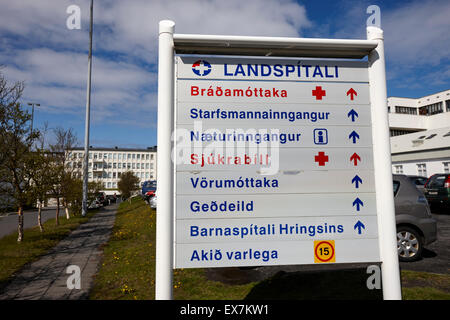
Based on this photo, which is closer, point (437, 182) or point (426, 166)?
point (437, 182)

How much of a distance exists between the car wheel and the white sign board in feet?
14.0

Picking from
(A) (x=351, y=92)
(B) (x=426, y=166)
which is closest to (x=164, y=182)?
(A) (x=351, y=92)

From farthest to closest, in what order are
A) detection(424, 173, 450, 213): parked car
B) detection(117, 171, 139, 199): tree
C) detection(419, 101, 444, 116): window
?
detection(419, 101, 444, 116): window → detection(117, 171, 139, 199): tree → detection(424, 173, 450, 213): parked car

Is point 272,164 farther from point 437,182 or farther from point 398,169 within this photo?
point 398,169

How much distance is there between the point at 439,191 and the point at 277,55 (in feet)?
49.7

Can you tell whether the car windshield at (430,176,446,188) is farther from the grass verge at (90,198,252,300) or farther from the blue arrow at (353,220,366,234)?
the blue arrow at (353,220,366,234)

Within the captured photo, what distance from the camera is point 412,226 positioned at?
5895 mm

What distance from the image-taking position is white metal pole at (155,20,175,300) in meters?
2.20

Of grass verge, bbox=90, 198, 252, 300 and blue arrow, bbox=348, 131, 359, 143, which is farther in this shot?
grass verge, bbox=90, 198, 252, 300

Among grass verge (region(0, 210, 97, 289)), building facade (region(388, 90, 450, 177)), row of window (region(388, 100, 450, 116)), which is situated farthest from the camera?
row of window (region(388, 100, 450, 116))

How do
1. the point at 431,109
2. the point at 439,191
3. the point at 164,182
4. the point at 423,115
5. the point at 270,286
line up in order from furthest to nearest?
the point at 431,109 → the point at 423,115 → the point at 439,191 → the point at 270,286 → the point at 164,182

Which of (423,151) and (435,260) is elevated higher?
(423,151)

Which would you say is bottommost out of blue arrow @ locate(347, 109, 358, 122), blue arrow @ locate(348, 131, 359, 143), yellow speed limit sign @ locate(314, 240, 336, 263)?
yellow speed limit sign @ locate(314, 240, 336, 263)

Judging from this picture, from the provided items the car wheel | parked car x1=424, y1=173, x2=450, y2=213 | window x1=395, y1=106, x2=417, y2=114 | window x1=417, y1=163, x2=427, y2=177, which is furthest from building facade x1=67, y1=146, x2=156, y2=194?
the car wheel
